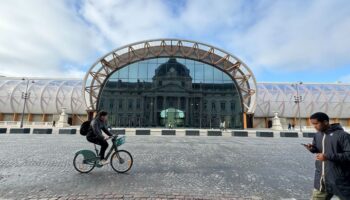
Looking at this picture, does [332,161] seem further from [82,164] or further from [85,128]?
[82,164]

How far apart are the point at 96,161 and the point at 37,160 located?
3241mm

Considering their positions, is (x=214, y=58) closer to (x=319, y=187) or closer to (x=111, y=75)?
(x=111, y=75)

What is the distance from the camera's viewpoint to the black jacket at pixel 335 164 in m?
2.60

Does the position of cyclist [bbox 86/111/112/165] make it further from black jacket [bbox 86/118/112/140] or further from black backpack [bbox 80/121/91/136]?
black backpack [bbox 80/121/91/136]

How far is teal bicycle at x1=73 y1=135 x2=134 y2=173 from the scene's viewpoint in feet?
19.2

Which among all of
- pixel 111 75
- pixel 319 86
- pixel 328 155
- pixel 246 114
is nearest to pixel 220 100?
pixel 246 114

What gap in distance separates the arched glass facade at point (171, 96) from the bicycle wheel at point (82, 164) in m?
30.8

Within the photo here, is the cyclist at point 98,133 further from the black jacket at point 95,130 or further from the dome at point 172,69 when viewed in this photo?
the dome at point 172,69

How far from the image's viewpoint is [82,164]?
5.87m

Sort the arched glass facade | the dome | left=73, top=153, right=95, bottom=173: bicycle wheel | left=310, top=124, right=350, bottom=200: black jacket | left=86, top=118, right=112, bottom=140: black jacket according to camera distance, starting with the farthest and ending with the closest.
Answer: the dome → the arched glass facade → left=73, top=153, right=95, bottom=173: bicycle wheel → left=86, top=118, right=112, bottom=140: black jacket → left=310, top=124, right=350, bottom=200: black jacket

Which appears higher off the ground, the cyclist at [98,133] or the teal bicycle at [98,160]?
the cyclist at [98,133]

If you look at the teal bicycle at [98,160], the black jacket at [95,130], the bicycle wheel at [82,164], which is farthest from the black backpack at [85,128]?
the bicycle wheel at [82,164]

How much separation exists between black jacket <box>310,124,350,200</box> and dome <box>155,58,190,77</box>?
118ft

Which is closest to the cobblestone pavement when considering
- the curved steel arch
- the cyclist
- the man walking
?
the cyclist
